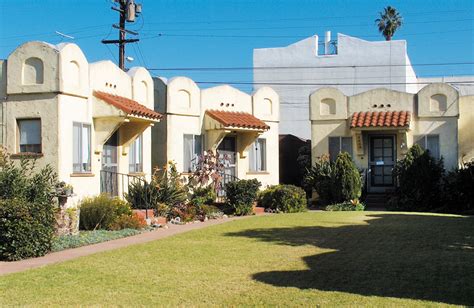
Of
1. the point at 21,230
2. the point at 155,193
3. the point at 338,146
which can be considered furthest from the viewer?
the point at 338,146

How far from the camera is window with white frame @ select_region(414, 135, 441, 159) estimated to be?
24.5 m

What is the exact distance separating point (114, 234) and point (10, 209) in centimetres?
359

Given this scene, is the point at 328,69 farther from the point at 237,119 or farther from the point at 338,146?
the point at 237,119

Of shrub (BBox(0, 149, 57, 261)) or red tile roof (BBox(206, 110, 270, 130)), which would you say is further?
red tile roof (BBox(206, 110, 270, 130))

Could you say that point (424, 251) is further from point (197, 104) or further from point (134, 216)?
point (197, 104)

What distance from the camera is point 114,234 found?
14836 millimetres

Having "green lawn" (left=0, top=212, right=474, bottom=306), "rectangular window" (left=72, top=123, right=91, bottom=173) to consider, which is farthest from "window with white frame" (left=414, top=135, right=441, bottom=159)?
"rectangular window" (left=72, top=123, right=91, bottom=173)

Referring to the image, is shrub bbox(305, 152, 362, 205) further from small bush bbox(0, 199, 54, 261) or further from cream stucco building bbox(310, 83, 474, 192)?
small bush bbox(0, 199, 54, 261)

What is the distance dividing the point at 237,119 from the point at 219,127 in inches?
42.7

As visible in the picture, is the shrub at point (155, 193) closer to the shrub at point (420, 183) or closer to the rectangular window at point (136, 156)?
the rectangular window at point (136, 156)

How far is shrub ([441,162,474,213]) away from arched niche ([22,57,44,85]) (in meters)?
14.2

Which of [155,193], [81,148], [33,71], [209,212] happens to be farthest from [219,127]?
[33,71]

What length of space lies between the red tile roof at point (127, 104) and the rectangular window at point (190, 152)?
9.32ft

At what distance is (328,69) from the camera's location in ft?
131
